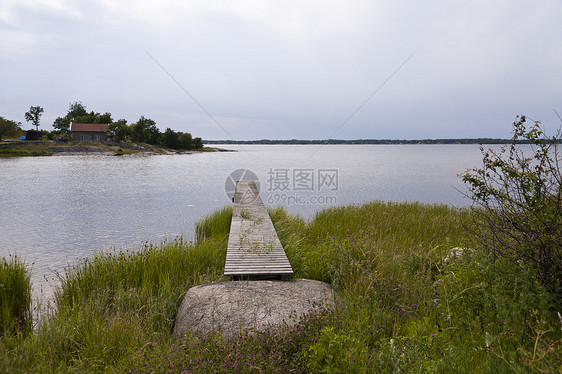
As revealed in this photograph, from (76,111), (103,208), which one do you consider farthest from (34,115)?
(103,208)

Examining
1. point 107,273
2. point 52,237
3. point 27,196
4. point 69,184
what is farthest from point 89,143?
point 107,273

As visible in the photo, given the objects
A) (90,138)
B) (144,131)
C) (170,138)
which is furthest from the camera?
(170,138)

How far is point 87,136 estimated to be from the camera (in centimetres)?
8144

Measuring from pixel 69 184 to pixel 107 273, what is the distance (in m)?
25.6

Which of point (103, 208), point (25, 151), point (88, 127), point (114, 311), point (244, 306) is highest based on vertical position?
point (88, 127)

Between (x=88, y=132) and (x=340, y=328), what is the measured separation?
9362 centimetres

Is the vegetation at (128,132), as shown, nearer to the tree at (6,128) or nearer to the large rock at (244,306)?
the tree at (6,128)

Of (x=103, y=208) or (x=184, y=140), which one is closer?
(x=103, y=208)

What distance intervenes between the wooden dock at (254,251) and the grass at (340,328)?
0.65 metres

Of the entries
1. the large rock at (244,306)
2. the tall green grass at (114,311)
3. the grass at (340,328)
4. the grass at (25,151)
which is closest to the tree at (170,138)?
the grass at (25,151)

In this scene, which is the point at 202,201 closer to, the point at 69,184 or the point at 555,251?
the point at 69,184

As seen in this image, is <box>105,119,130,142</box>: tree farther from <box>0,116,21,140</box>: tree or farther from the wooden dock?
the wooden dock

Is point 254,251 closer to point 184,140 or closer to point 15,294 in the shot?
point 15,294

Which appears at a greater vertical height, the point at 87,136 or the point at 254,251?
the point at 87,136
